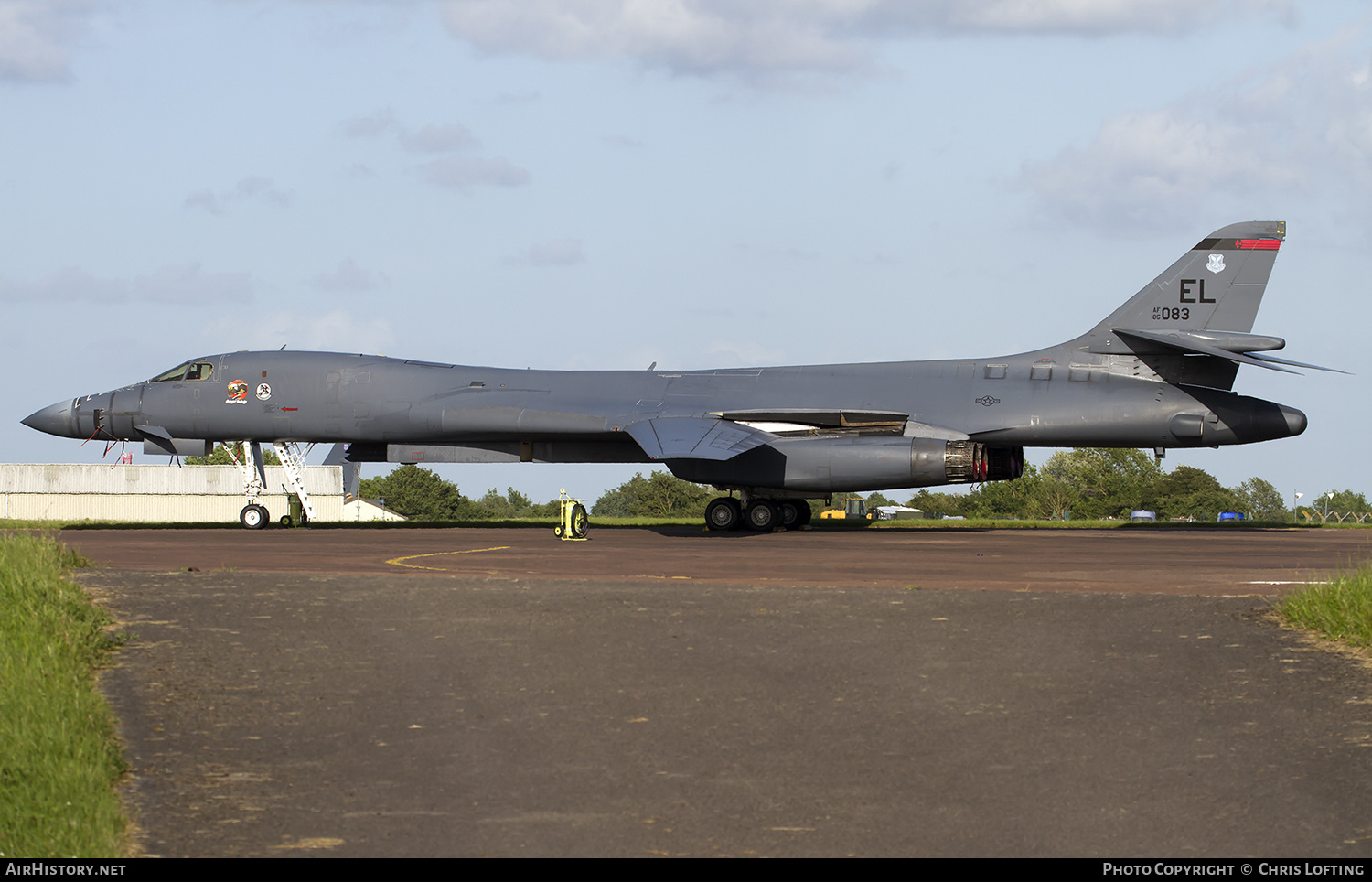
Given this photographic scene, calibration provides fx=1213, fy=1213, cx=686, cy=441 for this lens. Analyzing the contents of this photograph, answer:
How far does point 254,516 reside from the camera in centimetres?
2305

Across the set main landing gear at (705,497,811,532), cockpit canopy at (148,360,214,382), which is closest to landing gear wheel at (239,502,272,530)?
cockpit canopy at (148,360,214,382)

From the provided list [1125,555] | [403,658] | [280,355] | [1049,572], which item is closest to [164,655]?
[403,658]

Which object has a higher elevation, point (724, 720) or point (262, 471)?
point (262, 471)

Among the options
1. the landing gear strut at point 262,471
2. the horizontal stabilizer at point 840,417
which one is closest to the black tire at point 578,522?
the horizontal stabilizer at point 840,417

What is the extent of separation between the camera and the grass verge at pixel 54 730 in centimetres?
505

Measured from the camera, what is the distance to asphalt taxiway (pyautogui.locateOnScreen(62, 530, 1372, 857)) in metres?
5.26

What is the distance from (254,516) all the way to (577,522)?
7.34 meters

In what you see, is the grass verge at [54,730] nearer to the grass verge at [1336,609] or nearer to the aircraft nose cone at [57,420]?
the grass verge at [1336,609]

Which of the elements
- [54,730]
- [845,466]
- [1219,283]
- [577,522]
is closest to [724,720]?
[54,730]

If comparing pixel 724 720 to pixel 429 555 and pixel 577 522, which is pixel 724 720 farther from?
pixel 577 522

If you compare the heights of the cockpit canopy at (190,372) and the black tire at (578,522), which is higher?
the cockpit canopy at (190,372)

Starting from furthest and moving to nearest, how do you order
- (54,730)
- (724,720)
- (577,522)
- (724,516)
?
1. (724,516)
2. (577,522)
3. (724,720)
4. (54,730)

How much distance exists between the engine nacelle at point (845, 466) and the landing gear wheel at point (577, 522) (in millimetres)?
1635
